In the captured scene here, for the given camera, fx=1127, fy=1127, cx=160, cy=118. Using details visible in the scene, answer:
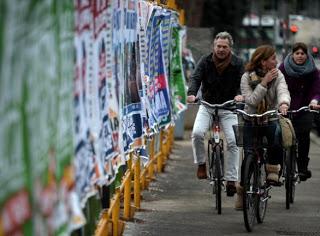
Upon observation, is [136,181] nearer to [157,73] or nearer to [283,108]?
[157,73]

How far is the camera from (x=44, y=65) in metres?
4.62

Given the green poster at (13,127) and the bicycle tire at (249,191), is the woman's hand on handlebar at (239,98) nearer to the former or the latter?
the bicycle tire at (249,191)

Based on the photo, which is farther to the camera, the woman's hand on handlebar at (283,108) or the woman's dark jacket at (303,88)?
the woman's dark jacket at (303,88)

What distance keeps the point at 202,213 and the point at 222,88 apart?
129 cm

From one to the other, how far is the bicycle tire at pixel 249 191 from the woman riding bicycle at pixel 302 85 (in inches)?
82.1

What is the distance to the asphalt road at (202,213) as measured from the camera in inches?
402

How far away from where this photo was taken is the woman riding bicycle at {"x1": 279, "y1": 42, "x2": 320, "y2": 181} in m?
12.1

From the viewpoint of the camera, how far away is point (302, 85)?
12250mm

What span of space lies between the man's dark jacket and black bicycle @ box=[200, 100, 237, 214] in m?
0.20

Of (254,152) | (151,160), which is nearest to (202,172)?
(254,152)

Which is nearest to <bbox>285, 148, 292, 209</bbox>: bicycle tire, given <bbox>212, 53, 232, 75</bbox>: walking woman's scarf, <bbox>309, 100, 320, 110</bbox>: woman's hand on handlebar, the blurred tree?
<bbox>309, 100, 320, 110</bbox>: woman's hand on handlebar

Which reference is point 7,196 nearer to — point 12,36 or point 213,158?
point 12,36

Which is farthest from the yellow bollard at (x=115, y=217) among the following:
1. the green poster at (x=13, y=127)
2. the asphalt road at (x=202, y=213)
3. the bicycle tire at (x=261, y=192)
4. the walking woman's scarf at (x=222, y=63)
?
the green poster at (x=13, y=127)

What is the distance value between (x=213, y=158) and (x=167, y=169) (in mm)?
5317
